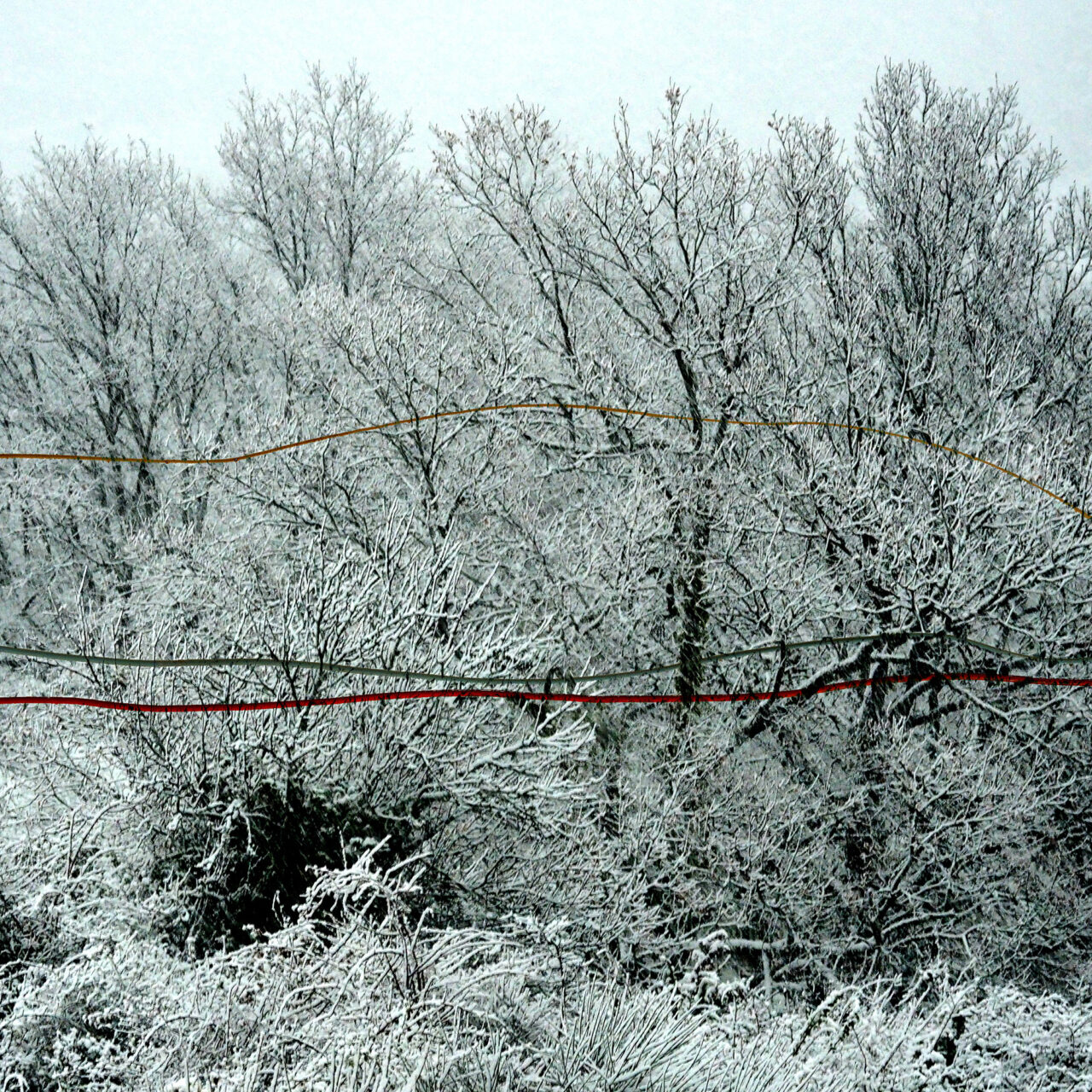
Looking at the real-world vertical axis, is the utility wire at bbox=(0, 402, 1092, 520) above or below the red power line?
above

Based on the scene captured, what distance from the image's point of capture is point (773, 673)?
10773mm

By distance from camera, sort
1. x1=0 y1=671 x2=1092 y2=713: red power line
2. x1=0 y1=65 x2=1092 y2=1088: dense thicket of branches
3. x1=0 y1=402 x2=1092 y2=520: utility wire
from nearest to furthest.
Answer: x1=0 y1=671 x2=1092 y2=713: red power line < x1=0 y1=65 x2=1092 y2=1088: dense thicket of branches < x1=0 y1=402 x2=1092 y2=520: utility wire

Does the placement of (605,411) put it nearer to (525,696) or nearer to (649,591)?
(649,591)

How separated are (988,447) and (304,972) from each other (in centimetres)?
1073

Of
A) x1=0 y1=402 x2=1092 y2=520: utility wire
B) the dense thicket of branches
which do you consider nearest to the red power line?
the dense thicket of branches

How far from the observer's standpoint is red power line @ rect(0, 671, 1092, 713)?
245 inches

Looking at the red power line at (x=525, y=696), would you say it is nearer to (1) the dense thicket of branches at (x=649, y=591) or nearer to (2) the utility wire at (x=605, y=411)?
(1) the dense thicket of branches at (x=649, y=591)

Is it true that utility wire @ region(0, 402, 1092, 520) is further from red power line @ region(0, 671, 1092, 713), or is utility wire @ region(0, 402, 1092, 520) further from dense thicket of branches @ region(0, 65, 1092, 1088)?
red power line @ region(0, 671, 1092, 713)

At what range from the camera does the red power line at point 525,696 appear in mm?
6211

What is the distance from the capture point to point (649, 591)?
11742mm

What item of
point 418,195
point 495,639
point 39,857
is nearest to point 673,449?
point 495,639

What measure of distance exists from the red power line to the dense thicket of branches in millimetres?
102

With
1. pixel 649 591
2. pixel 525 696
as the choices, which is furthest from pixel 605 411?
pixel 525 696

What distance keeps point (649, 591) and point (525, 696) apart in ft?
12.6
